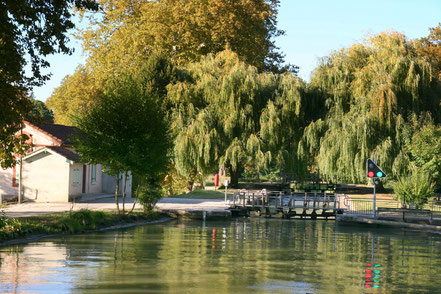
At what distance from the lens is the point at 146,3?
69562mm

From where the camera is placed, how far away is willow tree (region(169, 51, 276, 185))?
1987 inches

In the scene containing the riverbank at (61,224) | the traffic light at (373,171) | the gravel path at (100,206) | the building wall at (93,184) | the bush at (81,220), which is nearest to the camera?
the riverbank at (61,224)

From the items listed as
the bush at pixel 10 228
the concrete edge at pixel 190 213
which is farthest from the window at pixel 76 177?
the bush at pixel 10 228

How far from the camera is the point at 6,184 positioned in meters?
45.6

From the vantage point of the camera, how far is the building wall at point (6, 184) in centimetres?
4542

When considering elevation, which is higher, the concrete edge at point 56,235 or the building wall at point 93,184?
the building wall at point 93,184

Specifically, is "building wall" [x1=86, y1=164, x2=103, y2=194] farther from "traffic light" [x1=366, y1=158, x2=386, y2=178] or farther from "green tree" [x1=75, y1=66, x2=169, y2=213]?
"traffic light" [x1=366, y1=158, x2=386, y2=178]

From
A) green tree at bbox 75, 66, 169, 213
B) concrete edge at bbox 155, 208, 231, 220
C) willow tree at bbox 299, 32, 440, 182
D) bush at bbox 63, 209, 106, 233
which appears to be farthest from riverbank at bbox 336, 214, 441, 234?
bush at bbox 63, 209, 106, 233

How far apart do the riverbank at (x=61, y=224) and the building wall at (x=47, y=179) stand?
1006cm

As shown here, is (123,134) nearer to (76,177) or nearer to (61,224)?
(61,224)

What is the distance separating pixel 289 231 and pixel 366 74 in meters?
20.8

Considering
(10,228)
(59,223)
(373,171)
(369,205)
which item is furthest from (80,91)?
(10,228)

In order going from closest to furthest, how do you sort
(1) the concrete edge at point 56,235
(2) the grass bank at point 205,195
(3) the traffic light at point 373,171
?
(1) the concrete edge at point 56,235, (3) the traffic light at point 373,171, (2) the grass bank at point 205,195

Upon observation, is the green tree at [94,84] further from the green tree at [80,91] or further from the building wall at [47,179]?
the building wall at [47,179]
